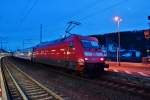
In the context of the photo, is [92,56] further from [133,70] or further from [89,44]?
[133,70]

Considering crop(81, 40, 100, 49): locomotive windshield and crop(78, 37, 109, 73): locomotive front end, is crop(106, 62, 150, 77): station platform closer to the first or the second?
crop(78, 37, 109, 73): locomotive front end

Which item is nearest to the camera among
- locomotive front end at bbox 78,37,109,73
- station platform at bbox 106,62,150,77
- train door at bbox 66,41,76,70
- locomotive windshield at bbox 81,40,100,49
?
locomotive front end at bbox 78,37,109,73

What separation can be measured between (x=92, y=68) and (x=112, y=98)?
8.12 metres

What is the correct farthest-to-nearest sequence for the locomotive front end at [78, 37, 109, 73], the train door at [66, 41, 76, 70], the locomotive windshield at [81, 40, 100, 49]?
the train door at [66, 41, 76, 70] → the locomotive windshield at [81, 40, 100, 49] → the locomotive front end at [78, 37, 109, 73]

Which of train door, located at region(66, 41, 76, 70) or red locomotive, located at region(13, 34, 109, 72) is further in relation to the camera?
train door, located at region(66, 41, 76, 70)

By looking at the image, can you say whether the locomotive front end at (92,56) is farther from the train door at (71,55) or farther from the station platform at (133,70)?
the station platform at (133,70)

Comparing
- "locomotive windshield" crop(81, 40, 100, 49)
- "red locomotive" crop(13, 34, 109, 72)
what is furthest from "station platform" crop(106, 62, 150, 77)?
"locomotive windshield" crop(81, 40, 100, 49)

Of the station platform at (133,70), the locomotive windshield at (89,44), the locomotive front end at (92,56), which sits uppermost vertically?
the locomotive windshield at (89,44)

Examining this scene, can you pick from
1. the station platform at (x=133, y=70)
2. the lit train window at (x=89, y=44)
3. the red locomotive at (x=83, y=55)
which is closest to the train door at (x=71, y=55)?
the red locomotive at (x=83, y=55)

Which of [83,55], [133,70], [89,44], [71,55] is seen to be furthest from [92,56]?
[133,70]

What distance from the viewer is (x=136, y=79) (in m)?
17.3

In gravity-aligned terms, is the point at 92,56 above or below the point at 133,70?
above

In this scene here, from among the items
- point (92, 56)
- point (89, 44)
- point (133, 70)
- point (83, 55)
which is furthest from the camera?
point (133, 70)

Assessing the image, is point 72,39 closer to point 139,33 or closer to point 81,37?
point 81,37
